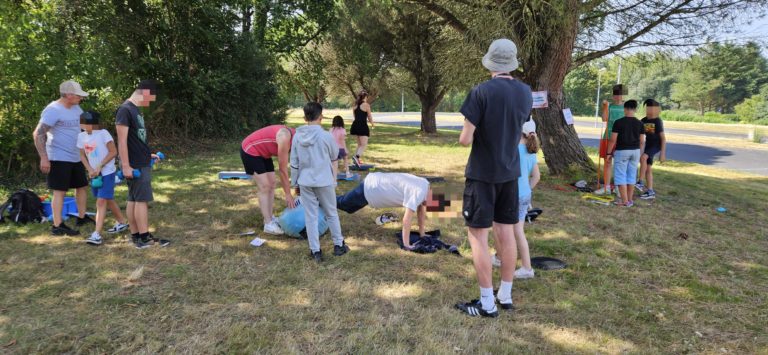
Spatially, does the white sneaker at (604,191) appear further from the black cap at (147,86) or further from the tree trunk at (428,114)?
the tree trunk at (428,114)

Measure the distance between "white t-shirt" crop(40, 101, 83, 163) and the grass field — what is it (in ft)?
3.01

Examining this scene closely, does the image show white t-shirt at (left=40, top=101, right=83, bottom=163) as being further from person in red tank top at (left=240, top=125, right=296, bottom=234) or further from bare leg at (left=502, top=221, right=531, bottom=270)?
bare leg at (left=502, top=221, right=531, bottom=270)

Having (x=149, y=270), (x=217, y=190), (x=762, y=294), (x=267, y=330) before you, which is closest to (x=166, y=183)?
(x=217, y=190)

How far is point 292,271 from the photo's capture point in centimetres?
402

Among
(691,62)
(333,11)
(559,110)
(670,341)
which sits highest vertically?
(333,11)

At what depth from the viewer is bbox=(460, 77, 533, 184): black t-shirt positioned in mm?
2971

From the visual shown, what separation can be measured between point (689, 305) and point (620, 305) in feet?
1.89

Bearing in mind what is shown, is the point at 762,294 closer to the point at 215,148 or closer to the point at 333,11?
the point at 215,148

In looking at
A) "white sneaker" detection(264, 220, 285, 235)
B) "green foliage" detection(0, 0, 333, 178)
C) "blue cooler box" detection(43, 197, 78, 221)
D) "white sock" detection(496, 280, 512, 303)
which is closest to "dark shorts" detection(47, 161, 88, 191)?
"blue cooler box" detection(43, 197, 78, 221)

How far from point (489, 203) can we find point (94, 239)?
13.4 ft

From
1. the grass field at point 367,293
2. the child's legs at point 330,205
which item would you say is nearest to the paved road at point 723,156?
the grass field at point 367,293

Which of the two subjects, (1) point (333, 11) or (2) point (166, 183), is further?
(1) point (333, 11)

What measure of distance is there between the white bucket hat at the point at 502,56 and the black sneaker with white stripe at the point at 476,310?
1.74 meters

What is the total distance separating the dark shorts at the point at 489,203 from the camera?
3.07m
